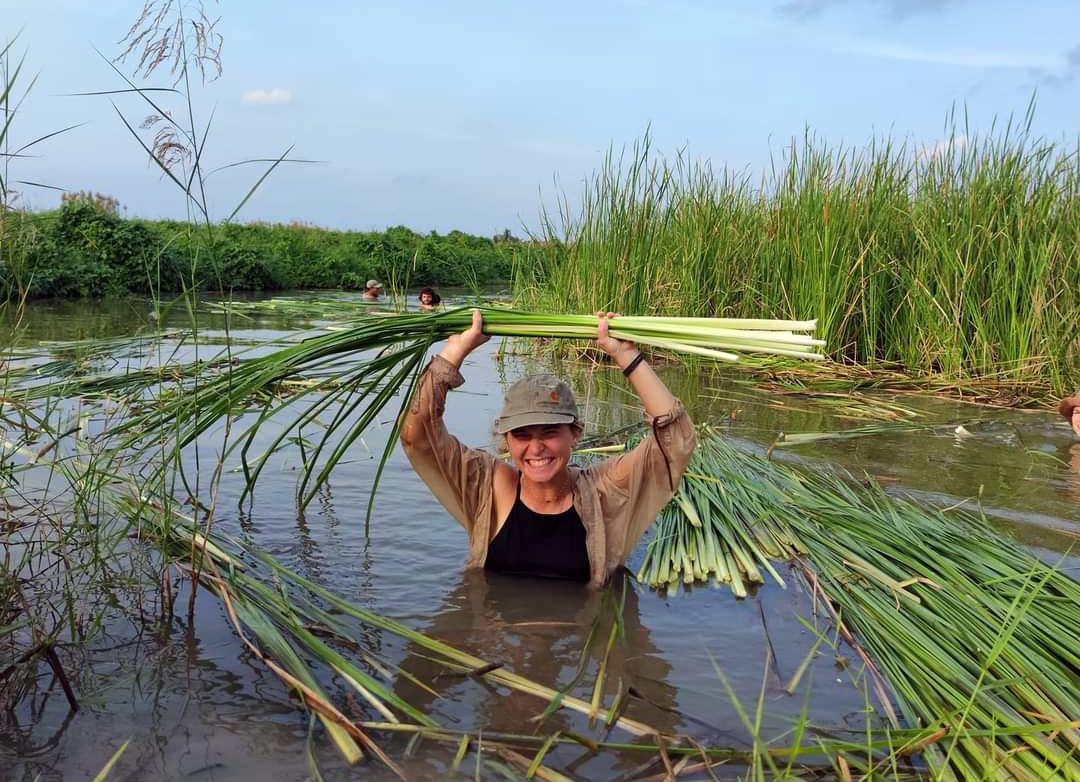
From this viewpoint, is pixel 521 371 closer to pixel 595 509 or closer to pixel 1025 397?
pixel 1025 397

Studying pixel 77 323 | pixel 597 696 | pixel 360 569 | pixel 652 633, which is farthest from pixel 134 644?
pixel 77 323

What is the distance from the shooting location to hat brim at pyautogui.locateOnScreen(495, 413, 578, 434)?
2.77 meters

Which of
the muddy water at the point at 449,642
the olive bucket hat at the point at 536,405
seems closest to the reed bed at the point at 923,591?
the muddy water at the point at 449,642

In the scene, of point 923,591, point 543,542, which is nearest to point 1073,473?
point 923,591

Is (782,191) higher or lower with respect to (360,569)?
higher

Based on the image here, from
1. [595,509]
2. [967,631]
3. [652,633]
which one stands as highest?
[595,509]

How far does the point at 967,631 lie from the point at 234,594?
2.08 m

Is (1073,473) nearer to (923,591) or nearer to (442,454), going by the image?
(923,591)

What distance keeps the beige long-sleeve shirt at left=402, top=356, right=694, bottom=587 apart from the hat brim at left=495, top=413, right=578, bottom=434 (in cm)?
22

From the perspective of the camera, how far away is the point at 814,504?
12.1ft

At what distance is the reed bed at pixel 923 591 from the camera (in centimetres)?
202

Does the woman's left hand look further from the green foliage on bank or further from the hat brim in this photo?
the green foliage on bank

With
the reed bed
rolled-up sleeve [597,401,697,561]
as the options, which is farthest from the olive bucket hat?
the reed bed

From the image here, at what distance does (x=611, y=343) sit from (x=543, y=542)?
30.8 inches
